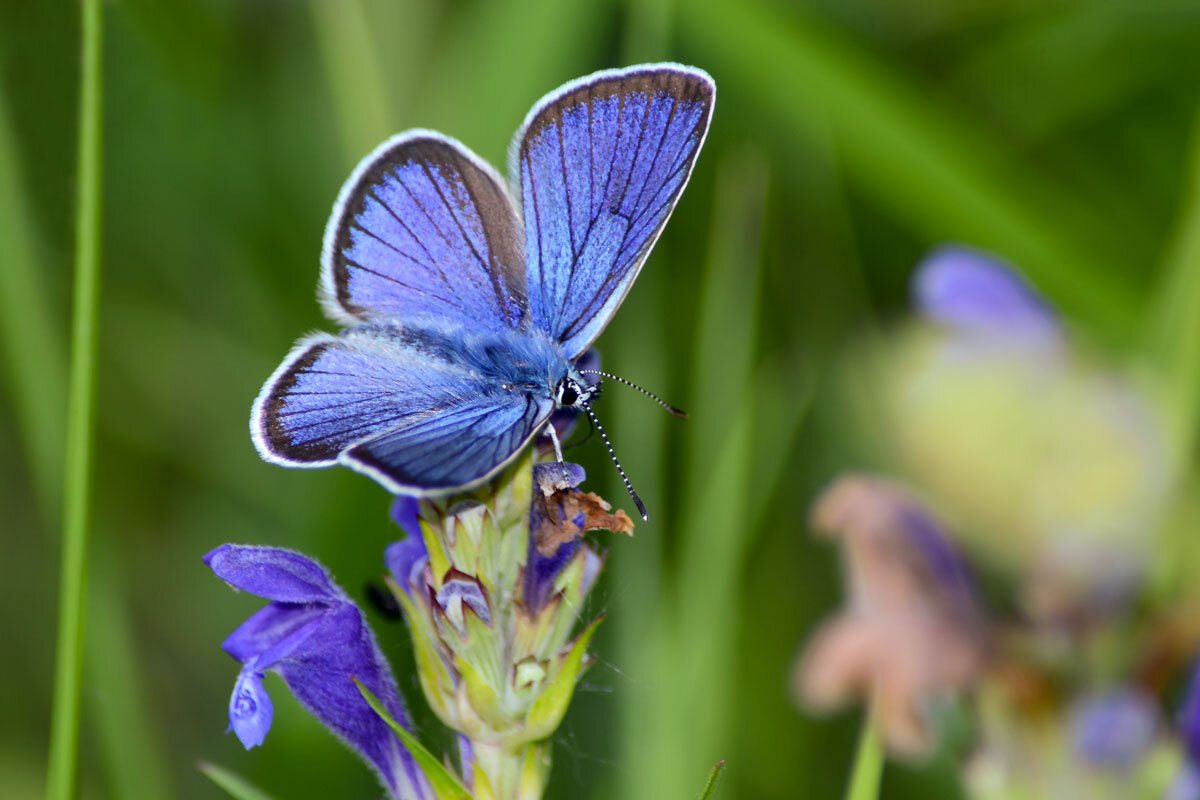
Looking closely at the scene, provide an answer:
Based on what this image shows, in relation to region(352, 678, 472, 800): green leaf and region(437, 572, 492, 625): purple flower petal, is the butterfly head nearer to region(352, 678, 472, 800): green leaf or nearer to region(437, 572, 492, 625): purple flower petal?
region(437, 572, 492, 625): purple flower petal

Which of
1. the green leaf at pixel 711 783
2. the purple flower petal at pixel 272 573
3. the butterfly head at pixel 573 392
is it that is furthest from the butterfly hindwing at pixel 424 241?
the green leaf at pixel 711 783

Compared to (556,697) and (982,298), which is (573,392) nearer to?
(556,697)

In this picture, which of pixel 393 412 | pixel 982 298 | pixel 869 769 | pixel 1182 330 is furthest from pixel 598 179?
pixel 1182 330

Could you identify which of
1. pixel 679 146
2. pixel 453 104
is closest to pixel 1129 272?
pixel 453 104

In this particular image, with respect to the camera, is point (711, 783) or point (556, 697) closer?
point (711, 783)

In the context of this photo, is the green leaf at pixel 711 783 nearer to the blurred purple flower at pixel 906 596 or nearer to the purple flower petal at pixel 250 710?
the purple flower petal at pixel 250 710

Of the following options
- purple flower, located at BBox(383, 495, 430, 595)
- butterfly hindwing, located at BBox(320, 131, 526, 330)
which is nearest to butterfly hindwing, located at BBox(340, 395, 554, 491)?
purple flower, located at BBox(383, 495, 430, 595)

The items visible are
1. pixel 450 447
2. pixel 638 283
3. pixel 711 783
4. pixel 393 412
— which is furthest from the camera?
pixel 638 283
